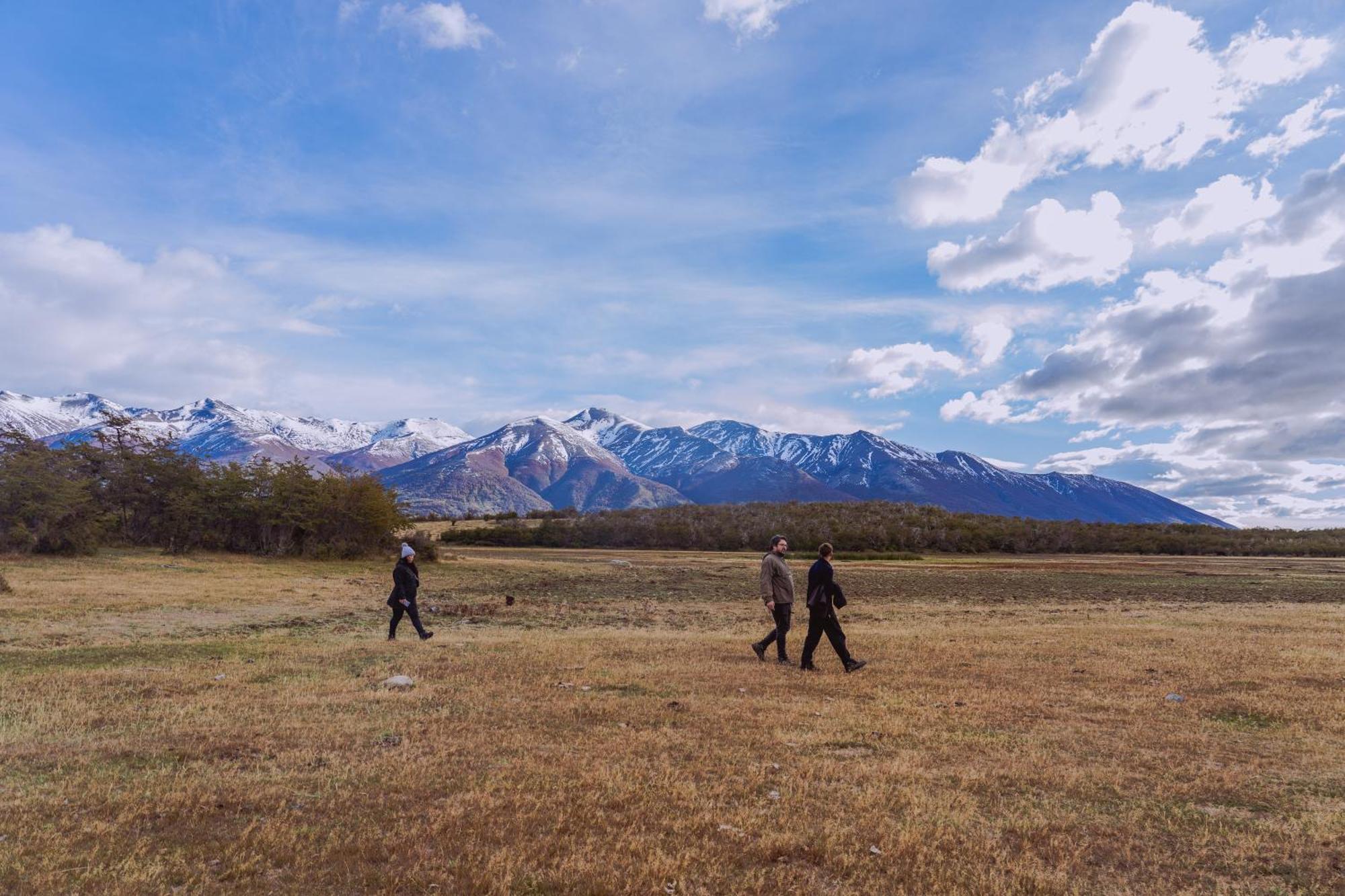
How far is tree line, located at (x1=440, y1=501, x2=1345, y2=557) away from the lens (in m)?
114

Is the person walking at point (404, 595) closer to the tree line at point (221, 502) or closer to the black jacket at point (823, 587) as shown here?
the black jacket at point (823, 587)

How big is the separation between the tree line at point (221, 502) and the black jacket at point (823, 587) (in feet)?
158

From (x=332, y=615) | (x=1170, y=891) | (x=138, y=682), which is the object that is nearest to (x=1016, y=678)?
(x=1170, y=891)

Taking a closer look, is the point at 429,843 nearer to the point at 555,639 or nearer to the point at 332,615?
the point at 555,639

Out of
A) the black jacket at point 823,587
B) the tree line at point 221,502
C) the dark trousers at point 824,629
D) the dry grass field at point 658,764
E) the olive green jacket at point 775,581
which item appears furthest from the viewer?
the tree line at point 221,502

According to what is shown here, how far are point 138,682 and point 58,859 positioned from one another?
814 centimetres

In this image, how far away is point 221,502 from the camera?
53062 mm

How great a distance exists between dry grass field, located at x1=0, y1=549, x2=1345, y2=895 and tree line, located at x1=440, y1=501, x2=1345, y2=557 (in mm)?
94458

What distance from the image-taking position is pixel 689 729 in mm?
10594

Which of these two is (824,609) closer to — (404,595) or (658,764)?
(658,764)

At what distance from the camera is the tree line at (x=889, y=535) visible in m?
114

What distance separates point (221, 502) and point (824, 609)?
51.8 metres

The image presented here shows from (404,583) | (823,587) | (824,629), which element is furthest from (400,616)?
(823,587)

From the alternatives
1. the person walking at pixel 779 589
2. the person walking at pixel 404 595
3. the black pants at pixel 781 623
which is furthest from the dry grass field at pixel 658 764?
the person walking at pixel 779 589
